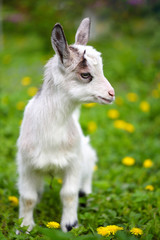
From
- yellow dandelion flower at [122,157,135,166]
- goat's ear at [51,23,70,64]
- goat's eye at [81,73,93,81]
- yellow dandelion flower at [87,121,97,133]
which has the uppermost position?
yellow dandelion flower at [87,121,97,133]

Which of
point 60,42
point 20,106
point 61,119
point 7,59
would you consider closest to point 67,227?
point 61,119

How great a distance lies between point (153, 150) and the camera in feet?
13.2

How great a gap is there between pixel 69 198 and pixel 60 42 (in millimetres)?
1343

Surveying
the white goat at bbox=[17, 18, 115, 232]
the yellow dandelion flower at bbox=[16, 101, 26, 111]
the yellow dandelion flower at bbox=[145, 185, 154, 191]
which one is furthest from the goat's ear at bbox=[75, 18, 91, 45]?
the yellow dandelion flower at bbox=[16, 101, 26, 111]

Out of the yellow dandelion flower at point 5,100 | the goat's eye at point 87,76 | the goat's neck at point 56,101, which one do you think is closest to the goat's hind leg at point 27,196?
the goat's neck at point 56,101

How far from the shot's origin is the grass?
2721 mm

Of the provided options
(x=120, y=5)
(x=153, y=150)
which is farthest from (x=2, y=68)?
(x=153, y=150)

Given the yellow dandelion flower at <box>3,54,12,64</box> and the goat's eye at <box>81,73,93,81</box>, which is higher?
the yellow dandelion flower at <box>3,54,12,64</box>

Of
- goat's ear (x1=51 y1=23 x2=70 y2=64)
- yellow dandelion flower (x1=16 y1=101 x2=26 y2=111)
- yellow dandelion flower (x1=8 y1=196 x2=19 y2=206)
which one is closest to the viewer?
goat's ear (x1=51 y1=23 x2=70 y2=64)

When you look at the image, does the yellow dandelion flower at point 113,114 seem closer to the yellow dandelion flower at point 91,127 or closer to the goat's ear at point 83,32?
the yellow dandelion flower at point 91,127

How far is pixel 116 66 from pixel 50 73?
4350 millimetres

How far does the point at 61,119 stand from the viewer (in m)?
2.45

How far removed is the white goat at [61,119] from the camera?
7.34 ft

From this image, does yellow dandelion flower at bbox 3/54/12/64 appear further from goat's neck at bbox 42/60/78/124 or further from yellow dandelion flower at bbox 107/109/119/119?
goat's neck at bbox 42/60/78/124
